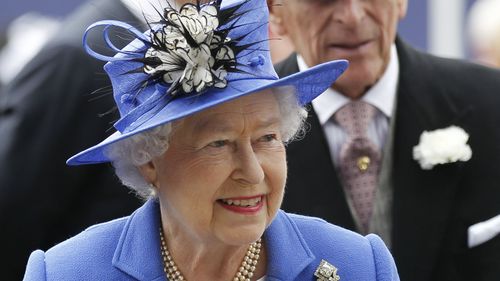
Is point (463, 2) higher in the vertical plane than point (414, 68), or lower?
lower

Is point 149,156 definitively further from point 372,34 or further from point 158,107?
point 372,34

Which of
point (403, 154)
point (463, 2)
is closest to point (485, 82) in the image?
point (403, 154)

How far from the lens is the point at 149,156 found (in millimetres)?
3742

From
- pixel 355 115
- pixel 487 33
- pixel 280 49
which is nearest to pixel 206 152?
pixel 355 115

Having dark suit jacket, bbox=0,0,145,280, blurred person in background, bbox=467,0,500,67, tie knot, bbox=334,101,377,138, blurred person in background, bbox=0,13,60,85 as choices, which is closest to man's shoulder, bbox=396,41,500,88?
tie knot, bbox=334,101,377,138

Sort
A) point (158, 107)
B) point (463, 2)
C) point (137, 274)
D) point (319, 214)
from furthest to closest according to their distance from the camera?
point (463, 2) < point (319, 214) < point (137, 274) < point (158, 107)

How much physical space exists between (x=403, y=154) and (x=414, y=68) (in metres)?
Result: 0.36

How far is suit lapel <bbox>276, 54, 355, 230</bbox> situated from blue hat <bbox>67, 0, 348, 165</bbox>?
1.19 m

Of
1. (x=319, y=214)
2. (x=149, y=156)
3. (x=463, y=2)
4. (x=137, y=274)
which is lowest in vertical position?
(x=463, y=2)

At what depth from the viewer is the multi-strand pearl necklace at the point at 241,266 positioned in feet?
12.7

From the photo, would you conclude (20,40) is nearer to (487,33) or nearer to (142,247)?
(487,33)

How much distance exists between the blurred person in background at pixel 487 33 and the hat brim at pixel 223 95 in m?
3.56

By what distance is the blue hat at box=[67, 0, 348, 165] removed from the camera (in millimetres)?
3578

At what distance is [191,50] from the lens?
360 cm
